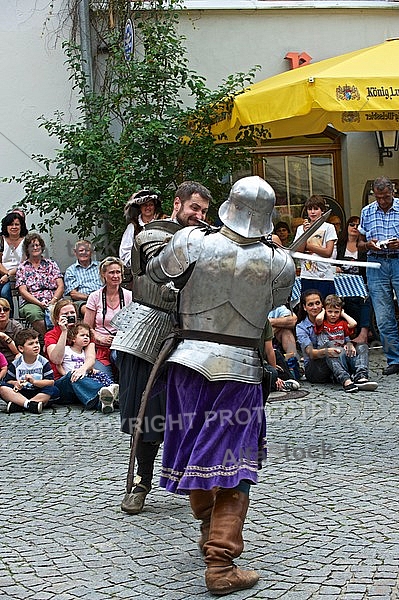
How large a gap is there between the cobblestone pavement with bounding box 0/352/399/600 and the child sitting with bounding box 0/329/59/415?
0.57 meters

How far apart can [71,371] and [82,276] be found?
70.6 inches

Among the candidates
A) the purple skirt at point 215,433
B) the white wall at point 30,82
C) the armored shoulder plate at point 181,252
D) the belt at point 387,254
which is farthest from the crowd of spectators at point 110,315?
the purple skirt at point 215,433

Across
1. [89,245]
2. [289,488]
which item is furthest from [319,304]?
[289,488]

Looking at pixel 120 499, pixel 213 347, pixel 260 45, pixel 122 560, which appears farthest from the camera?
pixel 260 45

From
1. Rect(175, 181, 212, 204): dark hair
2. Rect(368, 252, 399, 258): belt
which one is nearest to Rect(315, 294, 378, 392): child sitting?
Answer: Rect(368, 252, 399, 258): belt

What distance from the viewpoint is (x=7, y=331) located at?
9.56 metres

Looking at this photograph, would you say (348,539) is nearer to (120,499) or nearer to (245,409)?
(245,409)

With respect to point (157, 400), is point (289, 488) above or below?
below

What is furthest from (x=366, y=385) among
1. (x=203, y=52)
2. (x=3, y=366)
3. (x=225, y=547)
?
(x=203, y=52)

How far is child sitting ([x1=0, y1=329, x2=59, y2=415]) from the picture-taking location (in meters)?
8.77

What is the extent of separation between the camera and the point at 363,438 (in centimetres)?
734

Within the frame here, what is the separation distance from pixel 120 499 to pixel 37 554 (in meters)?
0.98

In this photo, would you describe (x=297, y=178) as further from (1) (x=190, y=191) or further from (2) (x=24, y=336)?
(1) (x=190, y=191)

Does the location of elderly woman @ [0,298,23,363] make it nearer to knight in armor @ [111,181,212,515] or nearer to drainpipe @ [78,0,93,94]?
drainpipe @ [78,0,93,94]
